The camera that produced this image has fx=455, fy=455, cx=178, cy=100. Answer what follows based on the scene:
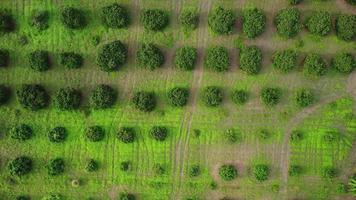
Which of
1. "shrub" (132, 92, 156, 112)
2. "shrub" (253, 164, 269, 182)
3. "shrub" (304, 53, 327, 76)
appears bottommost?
"shrub" (253, 164, 269, 182)

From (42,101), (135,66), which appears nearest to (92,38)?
(135,66)

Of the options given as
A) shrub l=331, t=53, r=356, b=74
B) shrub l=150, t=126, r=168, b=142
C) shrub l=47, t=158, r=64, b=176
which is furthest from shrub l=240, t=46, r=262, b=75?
shrub l=47, t=158, r=64, b=176

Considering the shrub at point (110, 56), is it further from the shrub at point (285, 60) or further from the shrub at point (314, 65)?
the shrub at point (314, 65)

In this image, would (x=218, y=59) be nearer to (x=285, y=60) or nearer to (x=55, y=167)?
(x=285, y=60)

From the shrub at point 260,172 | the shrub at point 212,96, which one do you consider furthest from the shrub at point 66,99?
the shrub at point 260,172

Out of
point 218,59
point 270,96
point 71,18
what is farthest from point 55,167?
point 270,96

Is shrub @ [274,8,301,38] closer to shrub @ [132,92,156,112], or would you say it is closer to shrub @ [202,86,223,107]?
shrub @ [202,86,223,107]

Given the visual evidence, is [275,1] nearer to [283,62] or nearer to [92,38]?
[283,62]

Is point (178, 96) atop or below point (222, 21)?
below

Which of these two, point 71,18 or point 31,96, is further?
point 71,18
